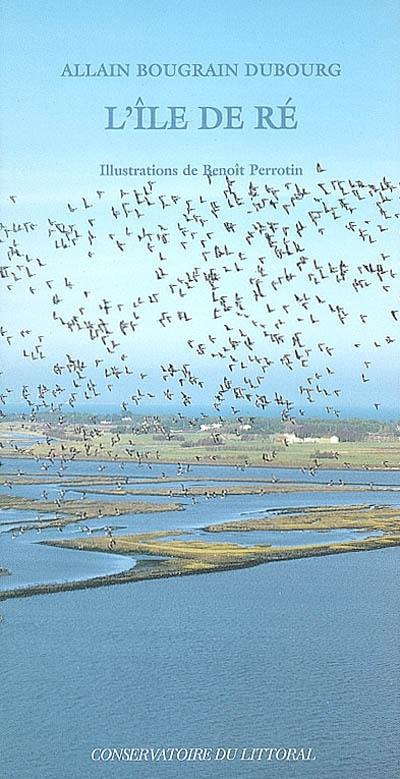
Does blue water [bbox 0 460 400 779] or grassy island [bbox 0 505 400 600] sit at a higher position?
grassy island [bbox 0 505 400 600]

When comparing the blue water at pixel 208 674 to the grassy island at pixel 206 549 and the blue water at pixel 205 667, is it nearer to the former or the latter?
the blue water at pixel 205 667

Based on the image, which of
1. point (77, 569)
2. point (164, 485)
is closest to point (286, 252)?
point (77, 569)

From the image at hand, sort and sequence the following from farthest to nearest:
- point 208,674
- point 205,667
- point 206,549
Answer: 1. point 206,549
2. point 205,667
3. point 208,674

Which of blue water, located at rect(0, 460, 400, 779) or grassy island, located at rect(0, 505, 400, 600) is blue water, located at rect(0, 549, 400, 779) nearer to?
blue water, located at rect(0, 460, 400, 779)

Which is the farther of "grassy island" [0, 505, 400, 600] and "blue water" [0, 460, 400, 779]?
"grassy island" [0, 505, 400, 600]

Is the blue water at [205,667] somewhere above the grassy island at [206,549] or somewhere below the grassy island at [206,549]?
below

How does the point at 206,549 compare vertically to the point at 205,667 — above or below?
above

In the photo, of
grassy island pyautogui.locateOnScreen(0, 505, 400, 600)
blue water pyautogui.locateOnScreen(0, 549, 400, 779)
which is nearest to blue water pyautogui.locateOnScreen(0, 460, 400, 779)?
blue water pyautogui.locateOnScreen(0, 549, 400, 779)

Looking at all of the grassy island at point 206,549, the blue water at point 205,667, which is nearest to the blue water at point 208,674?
the blue water at point 205,667

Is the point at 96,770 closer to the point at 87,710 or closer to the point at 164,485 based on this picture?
the point at 87,710

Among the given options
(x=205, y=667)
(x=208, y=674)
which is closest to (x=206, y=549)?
(x=205, y=667)

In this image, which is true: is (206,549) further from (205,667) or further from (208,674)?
(208,674)
